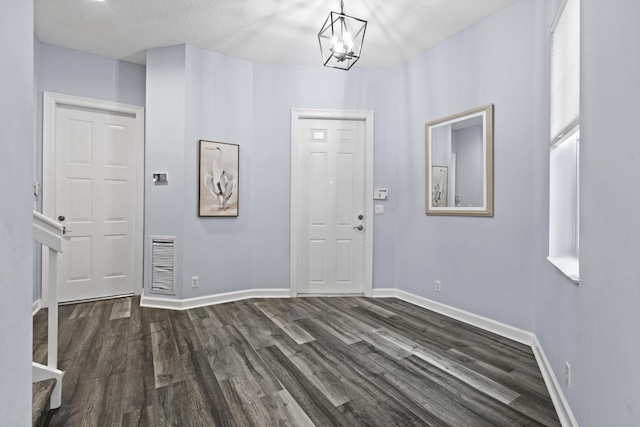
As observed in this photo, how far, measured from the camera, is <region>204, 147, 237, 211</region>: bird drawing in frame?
11.4 feet

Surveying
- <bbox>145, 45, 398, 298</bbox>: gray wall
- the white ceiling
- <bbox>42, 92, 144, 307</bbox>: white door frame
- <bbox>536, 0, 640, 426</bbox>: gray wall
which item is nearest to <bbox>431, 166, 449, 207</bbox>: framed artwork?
<bbox>145, 45, 398, 298</bbox>: gray wall

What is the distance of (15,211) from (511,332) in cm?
313

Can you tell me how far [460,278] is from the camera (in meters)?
3.04

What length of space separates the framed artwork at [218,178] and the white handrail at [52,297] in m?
1.78

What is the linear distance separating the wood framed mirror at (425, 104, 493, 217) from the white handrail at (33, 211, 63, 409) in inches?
121

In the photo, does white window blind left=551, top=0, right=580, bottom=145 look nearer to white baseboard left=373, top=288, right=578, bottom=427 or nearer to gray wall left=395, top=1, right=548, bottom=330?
gray wall left=395, top=1, right=548, bottom=330

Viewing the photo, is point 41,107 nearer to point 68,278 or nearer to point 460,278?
point 68,278

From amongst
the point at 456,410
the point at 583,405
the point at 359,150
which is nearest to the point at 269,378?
the point at 456,410

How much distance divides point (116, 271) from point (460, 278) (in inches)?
152

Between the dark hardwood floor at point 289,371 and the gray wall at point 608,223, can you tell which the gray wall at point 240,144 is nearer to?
the dark hardwood floor at point 289,371

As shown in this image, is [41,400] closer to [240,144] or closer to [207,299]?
[207,299]

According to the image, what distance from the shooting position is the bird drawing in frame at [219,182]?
3480 mm

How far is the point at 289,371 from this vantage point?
2043mm

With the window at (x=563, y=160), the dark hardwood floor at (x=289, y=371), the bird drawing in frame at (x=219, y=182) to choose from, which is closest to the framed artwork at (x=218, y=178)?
the bird drawing in frame at (x=219, y=182)
